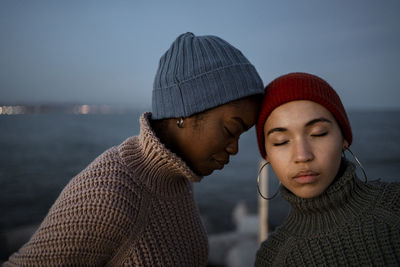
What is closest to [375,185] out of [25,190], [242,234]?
[242,234]

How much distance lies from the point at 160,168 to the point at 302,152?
0.90 metres

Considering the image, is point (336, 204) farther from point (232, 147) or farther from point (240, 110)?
point (240, 110)

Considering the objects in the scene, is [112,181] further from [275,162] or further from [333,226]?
[333,226]

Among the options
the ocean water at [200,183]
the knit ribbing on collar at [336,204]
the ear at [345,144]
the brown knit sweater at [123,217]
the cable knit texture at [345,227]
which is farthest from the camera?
the ocean water at [200,183]

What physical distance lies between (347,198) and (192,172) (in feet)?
3.39

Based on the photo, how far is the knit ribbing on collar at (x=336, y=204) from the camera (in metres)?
1.84

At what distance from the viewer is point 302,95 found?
181 centimetres

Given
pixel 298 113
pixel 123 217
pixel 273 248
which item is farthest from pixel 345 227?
Answer: pixel 123 217

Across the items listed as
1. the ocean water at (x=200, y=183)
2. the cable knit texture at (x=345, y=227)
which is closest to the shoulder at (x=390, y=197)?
the cable knit texture at (x=345, y=227)

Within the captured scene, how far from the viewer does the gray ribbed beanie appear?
70.2 inches

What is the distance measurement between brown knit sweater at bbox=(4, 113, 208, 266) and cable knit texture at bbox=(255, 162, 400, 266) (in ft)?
2.39

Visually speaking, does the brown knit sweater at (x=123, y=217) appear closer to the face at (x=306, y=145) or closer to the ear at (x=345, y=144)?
the face at (x=306, y=145)

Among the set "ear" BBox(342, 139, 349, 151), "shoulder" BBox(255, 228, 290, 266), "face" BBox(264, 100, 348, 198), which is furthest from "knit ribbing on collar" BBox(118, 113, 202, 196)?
"ear" BBox(342, 139, 349, 151)

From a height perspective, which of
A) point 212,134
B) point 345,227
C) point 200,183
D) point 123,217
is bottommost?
point 200,183
